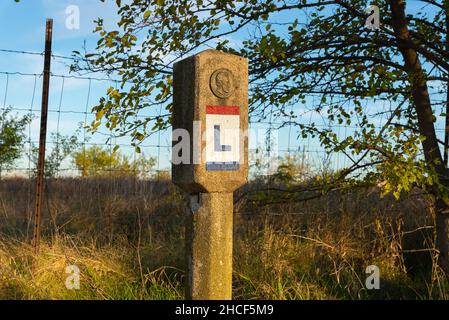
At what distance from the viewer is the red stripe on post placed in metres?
3.04

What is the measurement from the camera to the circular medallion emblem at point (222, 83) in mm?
3072

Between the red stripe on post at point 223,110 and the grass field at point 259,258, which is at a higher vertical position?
the red stripe on post at point 223,110

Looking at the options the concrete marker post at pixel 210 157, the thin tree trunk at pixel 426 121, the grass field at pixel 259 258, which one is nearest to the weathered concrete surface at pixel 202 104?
the concrete marker post at pixel 210 157

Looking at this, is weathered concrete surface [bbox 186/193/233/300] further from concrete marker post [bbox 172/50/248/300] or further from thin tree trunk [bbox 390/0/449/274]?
thin tree trunk [bbox 390/0/449/274]

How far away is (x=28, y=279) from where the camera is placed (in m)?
4.44

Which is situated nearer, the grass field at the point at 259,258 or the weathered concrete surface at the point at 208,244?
the weathered concrete surface at the point at 208,244

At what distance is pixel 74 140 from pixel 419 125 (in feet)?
22.0

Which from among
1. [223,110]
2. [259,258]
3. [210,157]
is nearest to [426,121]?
[259,258]

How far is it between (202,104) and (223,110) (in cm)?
15

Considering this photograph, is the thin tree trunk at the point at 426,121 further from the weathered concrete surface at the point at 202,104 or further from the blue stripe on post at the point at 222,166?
the blue stripe on post at the point at 222,166

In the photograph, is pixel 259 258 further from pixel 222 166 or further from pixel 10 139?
pixel 10 139

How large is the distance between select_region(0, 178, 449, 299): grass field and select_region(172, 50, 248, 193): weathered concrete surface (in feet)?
4.04
